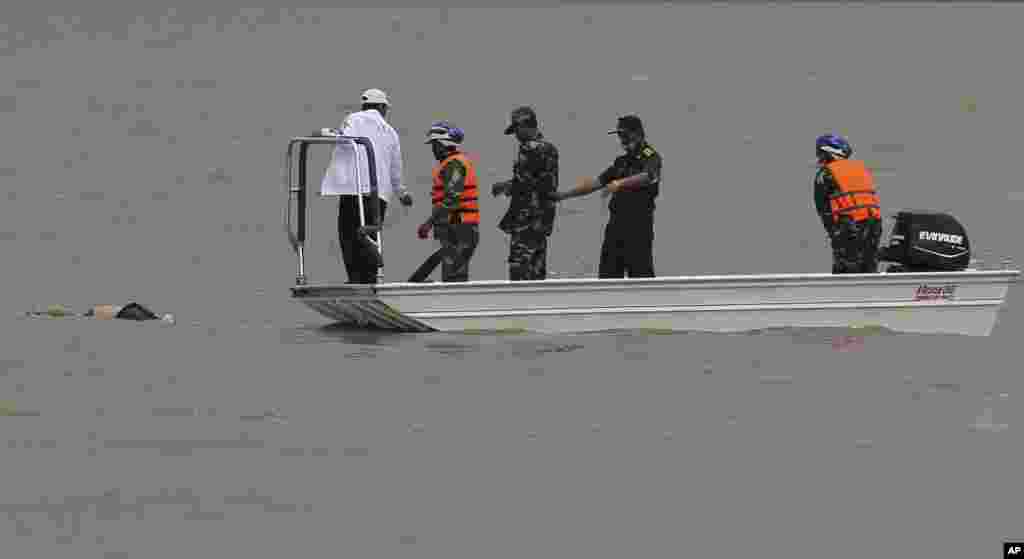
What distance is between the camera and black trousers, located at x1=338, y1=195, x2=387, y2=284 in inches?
827

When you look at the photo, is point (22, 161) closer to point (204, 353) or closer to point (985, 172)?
point (985, 172)

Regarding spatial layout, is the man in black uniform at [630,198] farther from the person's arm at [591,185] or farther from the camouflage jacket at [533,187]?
the camouflage jacket at [533,187]

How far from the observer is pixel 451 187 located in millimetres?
20609

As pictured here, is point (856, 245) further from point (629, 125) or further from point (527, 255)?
point (527, 255)

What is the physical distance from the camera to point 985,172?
39.4 m

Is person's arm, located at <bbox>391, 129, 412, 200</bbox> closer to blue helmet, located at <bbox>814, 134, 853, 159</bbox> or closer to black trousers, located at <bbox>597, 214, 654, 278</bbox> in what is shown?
black trousers, located at <bbox>597, 214, 654, 278</bbox>

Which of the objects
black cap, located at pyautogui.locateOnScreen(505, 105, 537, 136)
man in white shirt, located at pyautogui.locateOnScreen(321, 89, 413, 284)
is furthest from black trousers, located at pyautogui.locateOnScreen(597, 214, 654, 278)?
man in white shirt, located at pyautogui.locateOnScreen(321, 89, 413, 284)

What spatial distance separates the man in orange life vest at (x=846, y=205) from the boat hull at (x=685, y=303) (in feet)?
1.21

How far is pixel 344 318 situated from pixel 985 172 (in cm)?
2017

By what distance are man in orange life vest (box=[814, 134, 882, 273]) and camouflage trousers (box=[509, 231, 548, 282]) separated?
245 cm

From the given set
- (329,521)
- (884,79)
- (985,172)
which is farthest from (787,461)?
(884,79)

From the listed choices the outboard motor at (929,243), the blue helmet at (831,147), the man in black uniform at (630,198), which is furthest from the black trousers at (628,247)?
the outboard motor at (929,243)

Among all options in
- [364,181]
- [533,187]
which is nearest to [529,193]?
[533,187]

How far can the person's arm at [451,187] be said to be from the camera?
2058 centimetres
